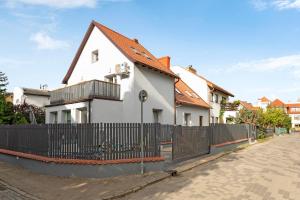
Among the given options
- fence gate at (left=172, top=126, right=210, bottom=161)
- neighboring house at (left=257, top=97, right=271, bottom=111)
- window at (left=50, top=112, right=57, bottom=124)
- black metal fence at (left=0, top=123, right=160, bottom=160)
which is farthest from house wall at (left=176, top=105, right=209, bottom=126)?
neighboring house at (left=257, top=97, right=271, bottom=111)

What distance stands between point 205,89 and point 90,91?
17339mm

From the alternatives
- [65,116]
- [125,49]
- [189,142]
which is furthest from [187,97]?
[189,142]

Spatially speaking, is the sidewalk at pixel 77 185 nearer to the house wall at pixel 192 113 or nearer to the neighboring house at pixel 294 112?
the house wall at pixel 192 113

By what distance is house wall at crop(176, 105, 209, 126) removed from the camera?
1020 inches

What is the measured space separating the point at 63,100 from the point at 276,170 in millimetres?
14798

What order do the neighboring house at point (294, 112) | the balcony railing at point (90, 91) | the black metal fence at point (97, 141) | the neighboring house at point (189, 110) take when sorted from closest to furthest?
the black metal fence at point (97, 141) < the balcony railing at point (90, 91) < the neighboring house at point (189, 110) < the neighboring house at point (294, 112)

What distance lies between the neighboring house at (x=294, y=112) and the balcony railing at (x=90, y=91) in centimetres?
10700

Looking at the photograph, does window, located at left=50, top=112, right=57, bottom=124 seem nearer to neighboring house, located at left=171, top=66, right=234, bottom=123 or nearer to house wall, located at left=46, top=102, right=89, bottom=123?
house wall, located at left=46, top=102, right=89, bottom=123

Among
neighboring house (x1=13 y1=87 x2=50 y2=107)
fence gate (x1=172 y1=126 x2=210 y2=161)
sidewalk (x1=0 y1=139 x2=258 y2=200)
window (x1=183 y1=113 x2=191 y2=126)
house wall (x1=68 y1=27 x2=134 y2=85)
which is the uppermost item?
house wall (x1=68 y1=27 x2=134 y2=85)

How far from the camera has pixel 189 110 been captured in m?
27.8

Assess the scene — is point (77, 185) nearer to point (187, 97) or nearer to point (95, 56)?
point (95, 56)

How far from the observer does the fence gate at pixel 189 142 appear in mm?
13375

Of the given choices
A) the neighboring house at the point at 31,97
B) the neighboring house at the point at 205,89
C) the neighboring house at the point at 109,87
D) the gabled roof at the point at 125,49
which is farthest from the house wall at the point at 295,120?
the neighboring house at the point at 109,87

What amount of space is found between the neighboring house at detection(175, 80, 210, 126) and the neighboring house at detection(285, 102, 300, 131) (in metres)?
92.9
